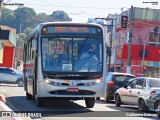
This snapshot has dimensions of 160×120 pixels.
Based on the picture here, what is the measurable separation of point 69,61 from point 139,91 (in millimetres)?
3545

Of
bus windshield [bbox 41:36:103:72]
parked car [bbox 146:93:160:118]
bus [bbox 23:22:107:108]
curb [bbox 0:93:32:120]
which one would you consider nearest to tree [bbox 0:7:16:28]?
bus [bbox 23:22:107:108]

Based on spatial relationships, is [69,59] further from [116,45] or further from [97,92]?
[116,45]

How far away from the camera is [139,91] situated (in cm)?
2027

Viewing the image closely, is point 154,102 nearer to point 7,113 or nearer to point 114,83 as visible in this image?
point 7,113

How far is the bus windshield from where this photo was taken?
18.5m

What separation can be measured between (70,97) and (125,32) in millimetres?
51681

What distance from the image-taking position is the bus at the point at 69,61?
18234 millimetres

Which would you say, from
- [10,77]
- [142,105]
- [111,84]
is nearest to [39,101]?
[142,105]

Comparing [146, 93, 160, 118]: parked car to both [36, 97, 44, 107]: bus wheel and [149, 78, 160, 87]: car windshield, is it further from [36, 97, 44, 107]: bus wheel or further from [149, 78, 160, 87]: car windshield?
[36, 97, 44, 107]: bus wheel

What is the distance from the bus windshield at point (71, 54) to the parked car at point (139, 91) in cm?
222

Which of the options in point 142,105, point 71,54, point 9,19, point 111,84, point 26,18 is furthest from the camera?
point 26,18

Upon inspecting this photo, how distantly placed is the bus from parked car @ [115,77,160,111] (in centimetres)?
186

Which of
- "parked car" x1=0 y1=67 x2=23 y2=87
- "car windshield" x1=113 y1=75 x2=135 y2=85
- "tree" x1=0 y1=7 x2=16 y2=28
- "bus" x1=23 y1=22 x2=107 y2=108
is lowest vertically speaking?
"parked car" x1=0 y1=67 x2=23 y2=87

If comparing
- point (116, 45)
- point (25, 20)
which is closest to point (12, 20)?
point (25, 20)
